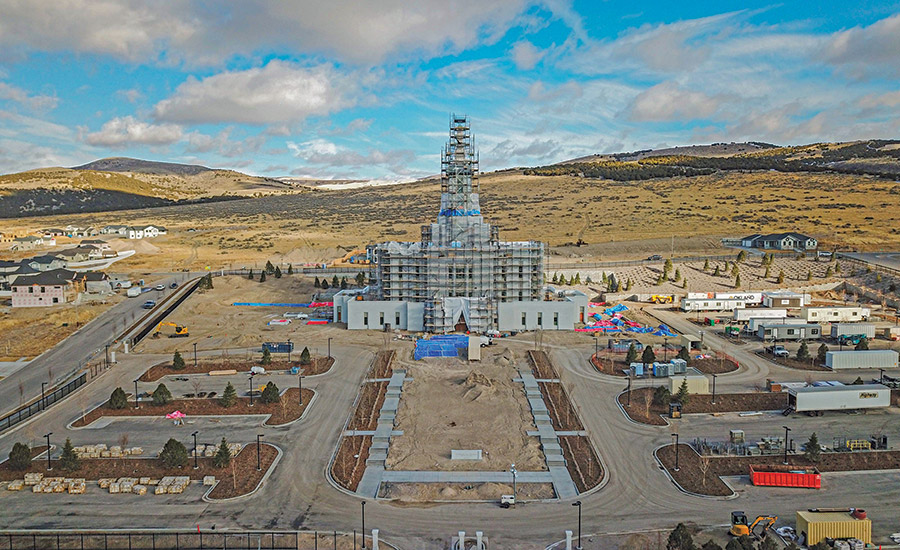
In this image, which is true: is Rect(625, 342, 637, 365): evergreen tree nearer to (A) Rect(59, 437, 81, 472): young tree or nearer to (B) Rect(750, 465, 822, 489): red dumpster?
(B) Rect(750, 465, 822, 489): red dumpster

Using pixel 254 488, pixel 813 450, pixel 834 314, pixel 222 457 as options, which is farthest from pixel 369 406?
pixel 834 314

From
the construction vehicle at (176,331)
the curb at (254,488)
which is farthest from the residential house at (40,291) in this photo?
the curb at (254,488)

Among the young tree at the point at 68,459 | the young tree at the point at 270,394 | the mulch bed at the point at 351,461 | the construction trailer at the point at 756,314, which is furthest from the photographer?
the construction trailer at the point at 756,314

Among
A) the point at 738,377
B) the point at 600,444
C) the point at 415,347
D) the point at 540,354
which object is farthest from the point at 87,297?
the point at 738,377

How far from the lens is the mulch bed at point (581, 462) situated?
111 feet

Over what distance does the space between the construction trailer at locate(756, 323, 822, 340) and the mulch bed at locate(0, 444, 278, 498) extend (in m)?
48.8

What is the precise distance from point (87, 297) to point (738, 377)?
7624 cm

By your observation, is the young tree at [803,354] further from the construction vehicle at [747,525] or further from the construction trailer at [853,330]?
the construction vehicle at [747,525]

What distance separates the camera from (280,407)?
45281 millimetres

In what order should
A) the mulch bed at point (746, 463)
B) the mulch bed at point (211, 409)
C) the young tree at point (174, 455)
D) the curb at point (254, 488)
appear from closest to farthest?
the curb at point (254, 488), the mulch bed at point (746, 463), the young tree at point (174, 455), the mulch bed at point (211, 409)

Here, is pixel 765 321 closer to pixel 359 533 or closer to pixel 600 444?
pixel 600 444

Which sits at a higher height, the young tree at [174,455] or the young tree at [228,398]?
the young tree at [228,398]

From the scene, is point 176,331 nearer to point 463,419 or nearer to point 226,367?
point 226,367

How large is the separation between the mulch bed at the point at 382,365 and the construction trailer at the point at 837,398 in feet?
96.8
